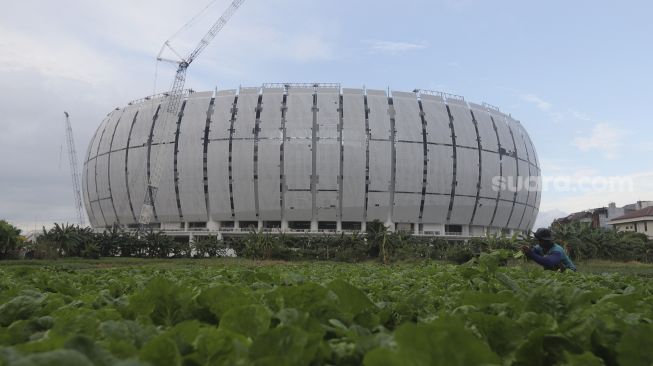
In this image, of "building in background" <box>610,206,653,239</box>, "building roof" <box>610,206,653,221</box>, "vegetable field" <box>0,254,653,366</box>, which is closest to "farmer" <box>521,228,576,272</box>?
"vegetable field" <box>0,254,653,366</box>

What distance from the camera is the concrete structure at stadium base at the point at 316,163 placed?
72625 millimetres

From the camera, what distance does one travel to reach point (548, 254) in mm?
11078

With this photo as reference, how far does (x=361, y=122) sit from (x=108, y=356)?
7356 centimetres

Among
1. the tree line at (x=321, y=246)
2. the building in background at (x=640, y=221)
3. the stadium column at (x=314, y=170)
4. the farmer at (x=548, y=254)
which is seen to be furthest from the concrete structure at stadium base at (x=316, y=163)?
the farmer at (x=548, y=254)

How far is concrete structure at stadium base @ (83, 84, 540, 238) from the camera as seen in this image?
72625 millimetres

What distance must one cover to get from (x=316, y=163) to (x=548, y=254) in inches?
2418

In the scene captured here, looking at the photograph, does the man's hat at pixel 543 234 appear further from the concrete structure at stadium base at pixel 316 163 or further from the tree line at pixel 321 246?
the concrete structure at stadium base at pixel 316 163

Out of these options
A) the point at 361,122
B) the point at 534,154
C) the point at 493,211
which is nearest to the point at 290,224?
the point at 361,122

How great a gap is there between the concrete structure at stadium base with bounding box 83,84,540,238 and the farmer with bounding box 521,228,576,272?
5990 centimetres

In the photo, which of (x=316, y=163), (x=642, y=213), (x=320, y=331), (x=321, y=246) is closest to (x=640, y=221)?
(x=642, y=213)

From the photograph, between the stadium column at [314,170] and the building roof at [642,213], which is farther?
the building roof at [642,213]

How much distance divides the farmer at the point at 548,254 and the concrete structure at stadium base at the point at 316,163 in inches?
2358

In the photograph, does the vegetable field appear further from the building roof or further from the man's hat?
the building roof

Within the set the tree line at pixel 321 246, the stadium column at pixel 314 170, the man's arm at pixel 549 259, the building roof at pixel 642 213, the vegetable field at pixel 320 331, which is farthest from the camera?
the building roof at pixel 642 213
